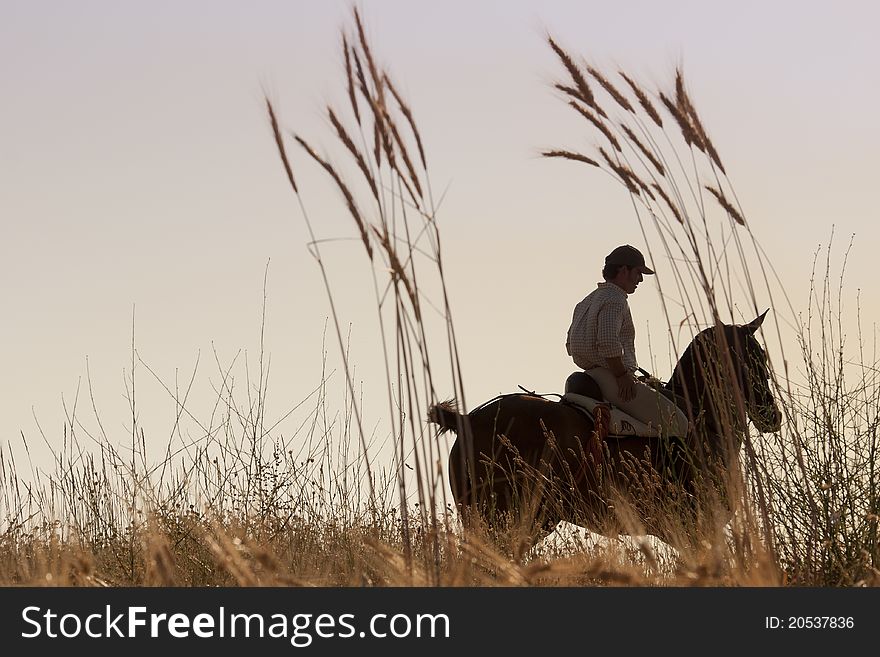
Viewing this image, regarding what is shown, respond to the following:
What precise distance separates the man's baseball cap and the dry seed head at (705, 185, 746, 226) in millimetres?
3515

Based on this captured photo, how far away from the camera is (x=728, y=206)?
3518 mm

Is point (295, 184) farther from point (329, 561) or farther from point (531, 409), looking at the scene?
point (531, 409)

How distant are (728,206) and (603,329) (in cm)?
341

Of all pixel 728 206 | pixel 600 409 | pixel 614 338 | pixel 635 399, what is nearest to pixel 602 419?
pixel 600 409

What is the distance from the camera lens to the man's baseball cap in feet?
23.2

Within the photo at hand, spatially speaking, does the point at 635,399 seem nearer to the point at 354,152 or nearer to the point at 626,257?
the point at 626,257

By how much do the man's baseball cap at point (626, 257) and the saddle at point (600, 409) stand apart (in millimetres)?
708

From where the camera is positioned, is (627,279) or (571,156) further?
(627,279)

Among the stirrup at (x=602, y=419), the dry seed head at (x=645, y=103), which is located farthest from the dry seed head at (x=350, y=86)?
the stirrup at (x=602, y=419)

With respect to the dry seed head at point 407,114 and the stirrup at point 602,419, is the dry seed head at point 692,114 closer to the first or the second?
the dry seed head at point 407,114

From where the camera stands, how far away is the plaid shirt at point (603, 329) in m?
6.88

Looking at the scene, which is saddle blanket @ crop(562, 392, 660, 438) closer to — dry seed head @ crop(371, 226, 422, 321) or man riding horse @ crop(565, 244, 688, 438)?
man riding horse @ crop(565, 244, 688, 438)
